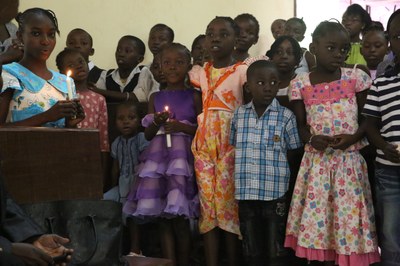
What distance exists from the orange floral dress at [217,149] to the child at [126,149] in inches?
20.5

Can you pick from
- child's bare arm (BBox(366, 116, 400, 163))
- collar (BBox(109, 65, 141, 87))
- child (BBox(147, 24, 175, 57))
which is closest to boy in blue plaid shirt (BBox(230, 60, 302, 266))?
child's bare arm (BBox(366, 116, 400, 163))

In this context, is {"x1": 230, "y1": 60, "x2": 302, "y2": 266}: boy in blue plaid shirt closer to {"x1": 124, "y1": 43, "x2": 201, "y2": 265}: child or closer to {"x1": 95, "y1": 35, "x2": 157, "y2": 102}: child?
{"x1": 124, "y1": 43, "x2": 201, "y2": 265}: child

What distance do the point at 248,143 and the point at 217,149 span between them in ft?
0.82

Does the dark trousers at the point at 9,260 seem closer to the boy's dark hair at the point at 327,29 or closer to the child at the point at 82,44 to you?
the boy's dark hair at the point at 327,29

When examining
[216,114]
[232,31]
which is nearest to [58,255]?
[216,114]

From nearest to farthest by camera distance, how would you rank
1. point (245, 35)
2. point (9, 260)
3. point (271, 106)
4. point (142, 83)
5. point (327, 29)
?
point (9, 260) → point (327, 29) → point (271, 106) → point (245, 35) → point (142, 83)

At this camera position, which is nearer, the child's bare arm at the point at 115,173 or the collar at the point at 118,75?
the child's bare arm at the point at 115,173

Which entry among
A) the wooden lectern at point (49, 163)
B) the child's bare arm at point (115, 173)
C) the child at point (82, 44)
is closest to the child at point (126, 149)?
the child's bare arm at point (115, 173)

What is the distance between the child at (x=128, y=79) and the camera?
4.72 meters

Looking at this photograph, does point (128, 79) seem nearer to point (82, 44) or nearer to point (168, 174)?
point (82, 44)

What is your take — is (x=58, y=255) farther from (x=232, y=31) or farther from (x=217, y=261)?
(x=232, y=31)

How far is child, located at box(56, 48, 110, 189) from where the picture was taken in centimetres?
407

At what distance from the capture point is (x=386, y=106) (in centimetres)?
313

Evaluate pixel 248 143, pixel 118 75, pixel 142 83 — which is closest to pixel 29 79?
pixel 248 143
